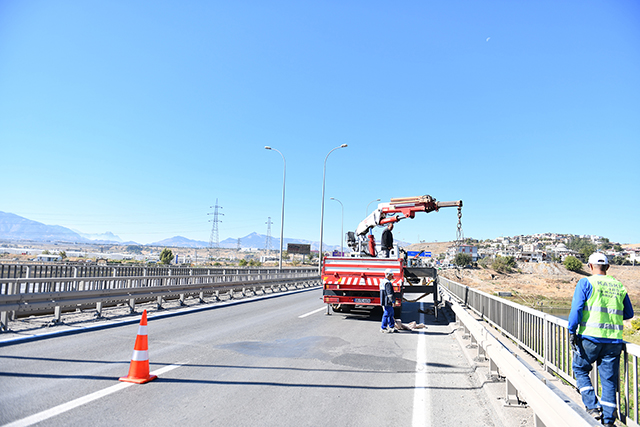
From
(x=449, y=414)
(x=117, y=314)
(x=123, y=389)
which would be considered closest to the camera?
(x=449, y=414)

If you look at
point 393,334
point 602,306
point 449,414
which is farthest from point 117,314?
point 602,306

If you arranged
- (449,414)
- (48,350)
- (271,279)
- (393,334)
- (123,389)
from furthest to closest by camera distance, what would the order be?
1. (271,279)
2. (393,334)
3. (48,350)
4. (123,389)
5. (449,414)

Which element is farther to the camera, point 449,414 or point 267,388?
point 267,388

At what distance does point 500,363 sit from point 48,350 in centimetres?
736

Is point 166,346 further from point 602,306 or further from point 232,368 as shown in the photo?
point 602,306

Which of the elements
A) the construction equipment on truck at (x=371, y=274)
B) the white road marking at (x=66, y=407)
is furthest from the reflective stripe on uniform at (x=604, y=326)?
the construction equipment on truck at (x=371, y=274)

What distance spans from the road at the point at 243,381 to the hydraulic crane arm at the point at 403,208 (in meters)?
4.87

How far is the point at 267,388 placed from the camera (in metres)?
5.78

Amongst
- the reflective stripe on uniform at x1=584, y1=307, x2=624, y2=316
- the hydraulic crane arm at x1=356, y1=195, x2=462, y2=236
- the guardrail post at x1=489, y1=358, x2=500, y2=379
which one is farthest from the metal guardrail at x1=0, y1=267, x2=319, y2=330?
the reflective stripe on uniform at x1=584, y1=307, x2=624, y2=316

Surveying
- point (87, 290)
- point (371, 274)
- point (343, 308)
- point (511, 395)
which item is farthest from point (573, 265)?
point (511, 395)

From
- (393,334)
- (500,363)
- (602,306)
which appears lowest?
(393,334)

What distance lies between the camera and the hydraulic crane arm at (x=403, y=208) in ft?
45.7

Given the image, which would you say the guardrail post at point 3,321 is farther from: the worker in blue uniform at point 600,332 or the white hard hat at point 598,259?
the white hard hat at point 598,259

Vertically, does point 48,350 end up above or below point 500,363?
below
